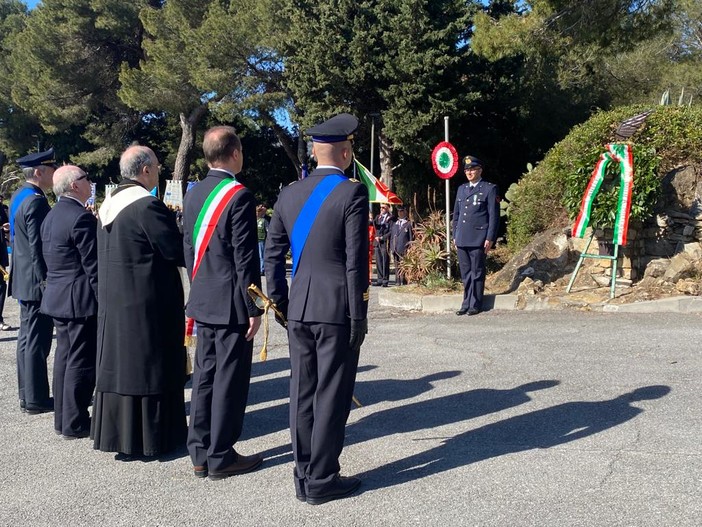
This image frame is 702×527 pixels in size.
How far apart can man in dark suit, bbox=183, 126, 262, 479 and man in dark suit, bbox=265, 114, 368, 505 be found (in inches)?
11.8

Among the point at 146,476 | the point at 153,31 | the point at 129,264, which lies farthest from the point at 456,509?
the point at 153,31

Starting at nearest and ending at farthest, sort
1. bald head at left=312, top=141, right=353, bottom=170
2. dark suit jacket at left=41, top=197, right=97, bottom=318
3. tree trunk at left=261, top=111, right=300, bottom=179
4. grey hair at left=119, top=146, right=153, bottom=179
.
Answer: bald head at left=312, top=141, right=353, bottom=170 → grey hair at left=119, top=146, right=153, bottom=179 → dark suit jacket at left=41, top=197, right=97, bottom=318 → tree trunk at left=261, top=111, right=300, bottom=179

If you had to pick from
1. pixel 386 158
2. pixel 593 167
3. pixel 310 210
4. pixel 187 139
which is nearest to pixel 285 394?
pixel 310 210

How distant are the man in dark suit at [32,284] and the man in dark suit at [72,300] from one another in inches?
18.6

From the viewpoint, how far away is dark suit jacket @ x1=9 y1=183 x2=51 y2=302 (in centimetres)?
548

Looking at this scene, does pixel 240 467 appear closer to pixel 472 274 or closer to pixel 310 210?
pixel 310 210

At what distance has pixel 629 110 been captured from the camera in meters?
11.7

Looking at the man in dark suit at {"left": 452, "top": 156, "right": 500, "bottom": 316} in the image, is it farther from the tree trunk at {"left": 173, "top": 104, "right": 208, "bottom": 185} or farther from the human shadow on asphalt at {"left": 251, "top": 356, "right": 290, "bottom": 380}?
the tree trunk at {"left": 173, "top": 104, "right": 208, "bottom": 185}

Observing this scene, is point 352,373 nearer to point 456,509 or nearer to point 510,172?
point 456,509

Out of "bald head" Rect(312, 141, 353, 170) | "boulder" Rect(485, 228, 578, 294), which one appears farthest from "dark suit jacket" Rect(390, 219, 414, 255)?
"bald head" Rect(312, 141, 353, 170)

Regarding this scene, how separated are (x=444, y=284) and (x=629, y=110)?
437 cm

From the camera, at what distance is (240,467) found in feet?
13.9

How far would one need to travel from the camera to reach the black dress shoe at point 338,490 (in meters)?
3.76

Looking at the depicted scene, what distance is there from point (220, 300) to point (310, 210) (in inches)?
31.0
